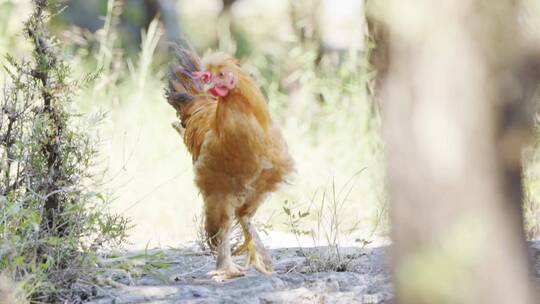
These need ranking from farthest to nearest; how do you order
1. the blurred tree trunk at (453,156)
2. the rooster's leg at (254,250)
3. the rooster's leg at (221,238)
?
1. the rooster's leg at (254,250)
2. the rooster's leg at (221,238)
3. the blurred tree trunk at (453,156)

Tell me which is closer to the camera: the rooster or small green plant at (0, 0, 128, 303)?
small green plant at (0, 0, 128, 303)

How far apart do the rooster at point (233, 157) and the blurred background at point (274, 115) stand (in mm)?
265

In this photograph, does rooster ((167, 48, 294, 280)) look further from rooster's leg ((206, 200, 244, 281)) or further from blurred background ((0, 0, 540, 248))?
blurred background ((0, 0, 540, 248))

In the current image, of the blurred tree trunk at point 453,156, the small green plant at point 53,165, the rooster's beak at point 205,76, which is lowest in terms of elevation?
the blurred tree trunk at point 453,156

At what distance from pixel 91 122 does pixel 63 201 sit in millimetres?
426

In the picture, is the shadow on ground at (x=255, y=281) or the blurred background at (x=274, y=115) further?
the blurred background at (x=274, y=115)

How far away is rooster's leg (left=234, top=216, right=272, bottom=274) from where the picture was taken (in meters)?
5.80

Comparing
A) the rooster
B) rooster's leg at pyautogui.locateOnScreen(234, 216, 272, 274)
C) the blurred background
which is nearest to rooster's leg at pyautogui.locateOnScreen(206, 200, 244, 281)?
the rooster

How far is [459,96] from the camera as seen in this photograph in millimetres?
2375

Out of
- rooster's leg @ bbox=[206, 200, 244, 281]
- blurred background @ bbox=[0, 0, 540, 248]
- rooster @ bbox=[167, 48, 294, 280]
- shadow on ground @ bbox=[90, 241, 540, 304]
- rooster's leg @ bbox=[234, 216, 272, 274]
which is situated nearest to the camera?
shadow on ground @ bbox=[90, 241, 540, 304]

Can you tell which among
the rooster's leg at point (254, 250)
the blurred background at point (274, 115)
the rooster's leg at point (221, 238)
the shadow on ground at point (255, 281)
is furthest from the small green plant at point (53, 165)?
the rooster's leg at point (254, 250)

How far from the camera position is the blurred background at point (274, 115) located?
7.35m

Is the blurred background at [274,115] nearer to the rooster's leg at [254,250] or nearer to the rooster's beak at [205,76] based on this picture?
the rooster's leg at [254,250]

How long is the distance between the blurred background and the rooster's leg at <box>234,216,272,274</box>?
28 cm
